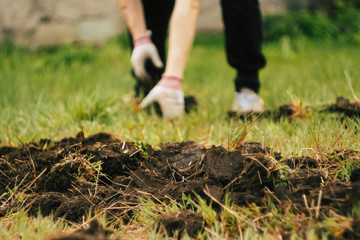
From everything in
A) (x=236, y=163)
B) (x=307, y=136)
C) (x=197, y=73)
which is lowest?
(x=197, y=73)

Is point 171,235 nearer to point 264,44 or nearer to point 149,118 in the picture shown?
point 149,118

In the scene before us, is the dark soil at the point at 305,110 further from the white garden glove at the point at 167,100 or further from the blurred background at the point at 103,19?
the blurred background at the point at 103,19

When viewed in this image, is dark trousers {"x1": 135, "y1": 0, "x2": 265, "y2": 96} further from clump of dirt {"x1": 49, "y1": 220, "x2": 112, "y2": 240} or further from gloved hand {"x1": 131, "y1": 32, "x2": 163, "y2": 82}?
clump of dirt {"x1": 49, "y1": 220, "x2": 112, "y2": 240}

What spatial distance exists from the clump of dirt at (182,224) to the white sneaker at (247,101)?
1232 millimetres

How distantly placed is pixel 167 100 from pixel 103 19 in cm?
460

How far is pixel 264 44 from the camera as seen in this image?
6.40 metres

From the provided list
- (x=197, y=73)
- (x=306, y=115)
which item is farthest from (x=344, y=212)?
(x=197, y=73)

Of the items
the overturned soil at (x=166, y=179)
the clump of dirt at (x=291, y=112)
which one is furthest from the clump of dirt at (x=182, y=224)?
the clump of dirt at (x=291, y=112)

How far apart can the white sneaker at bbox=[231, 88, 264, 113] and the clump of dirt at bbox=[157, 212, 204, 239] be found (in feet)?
4.04

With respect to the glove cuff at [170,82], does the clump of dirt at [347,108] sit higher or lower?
lower

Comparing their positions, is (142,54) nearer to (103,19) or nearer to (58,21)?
(58,21)

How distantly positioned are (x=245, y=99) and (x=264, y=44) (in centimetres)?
447

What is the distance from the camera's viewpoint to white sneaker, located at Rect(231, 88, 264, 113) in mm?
2182

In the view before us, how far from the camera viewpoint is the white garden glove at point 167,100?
2.08 m
